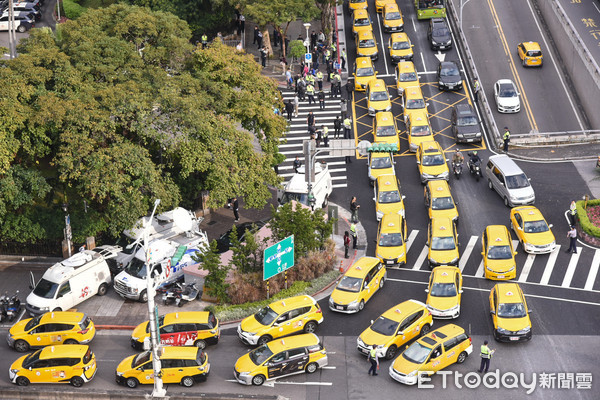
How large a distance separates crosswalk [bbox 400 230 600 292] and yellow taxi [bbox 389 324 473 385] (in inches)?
301

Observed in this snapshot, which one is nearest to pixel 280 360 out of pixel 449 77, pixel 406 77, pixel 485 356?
pixel 485 356

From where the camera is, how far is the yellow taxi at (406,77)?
64.7 metres

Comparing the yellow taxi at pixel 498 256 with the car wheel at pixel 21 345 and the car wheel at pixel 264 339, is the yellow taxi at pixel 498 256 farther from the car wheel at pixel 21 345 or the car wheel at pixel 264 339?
the car wheel at pixel 21 345

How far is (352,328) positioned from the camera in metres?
42.2

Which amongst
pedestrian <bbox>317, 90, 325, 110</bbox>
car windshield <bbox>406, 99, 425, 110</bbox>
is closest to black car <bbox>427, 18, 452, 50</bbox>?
car windshield <bbox>406, 99, 425, 110</bbox>

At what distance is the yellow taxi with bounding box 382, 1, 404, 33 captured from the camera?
7350 cm

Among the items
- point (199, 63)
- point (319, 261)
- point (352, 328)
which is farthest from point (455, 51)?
point (352, 328)

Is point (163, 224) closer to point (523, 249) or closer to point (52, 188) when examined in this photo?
point (52, 188)

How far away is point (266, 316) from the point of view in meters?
41.4

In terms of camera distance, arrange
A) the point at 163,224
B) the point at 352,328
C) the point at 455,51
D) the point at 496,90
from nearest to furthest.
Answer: the point at 352,328 < the point at 163,224 < the point at 496,90 < the point at 455,51

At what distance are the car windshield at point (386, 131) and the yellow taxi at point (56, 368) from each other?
85.3ft

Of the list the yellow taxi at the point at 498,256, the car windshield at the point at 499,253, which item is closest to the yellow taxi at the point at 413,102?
the yellow taxi at the point at 498,256

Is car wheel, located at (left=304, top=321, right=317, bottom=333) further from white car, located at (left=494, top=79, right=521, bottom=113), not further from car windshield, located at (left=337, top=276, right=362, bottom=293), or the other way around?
white car, located at (left=494, top=79, right=521, bottom=113)

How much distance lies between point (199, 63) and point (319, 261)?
13985 mm
